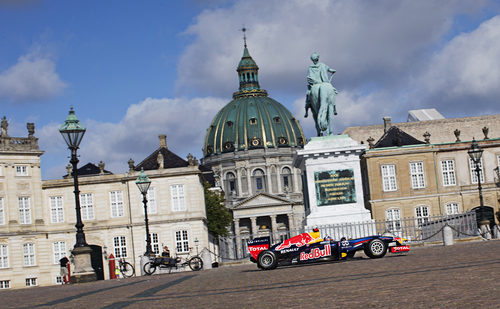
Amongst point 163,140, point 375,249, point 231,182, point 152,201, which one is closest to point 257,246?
point 375,249

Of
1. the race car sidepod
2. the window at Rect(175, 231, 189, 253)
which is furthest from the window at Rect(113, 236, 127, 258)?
the race car sidepod

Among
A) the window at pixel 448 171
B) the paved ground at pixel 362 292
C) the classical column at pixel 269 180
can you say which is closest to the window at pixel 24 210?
the window at pixel 448 171

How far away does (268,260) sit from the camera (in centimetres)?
2294

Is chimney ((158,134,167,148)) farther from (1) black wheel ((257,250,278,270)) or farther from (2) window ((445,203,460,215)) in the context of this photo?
(1) black wheel ((257,250,278,270))

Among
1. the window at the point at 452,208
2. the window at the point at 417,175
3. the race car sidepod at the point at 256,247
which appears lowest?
the race car sidepod at the point at 256,247

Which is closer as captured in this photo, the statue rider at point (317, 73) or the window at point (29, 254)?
the statue rider at point (317, 73)

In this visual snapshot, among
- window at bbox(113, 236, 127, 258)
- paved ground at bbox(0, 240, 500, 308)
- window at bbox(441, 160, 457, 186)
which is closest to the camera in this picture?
paved ground at bbox(0, 240, 500, 308)

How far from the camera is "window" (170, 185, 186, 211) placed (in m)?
69.1

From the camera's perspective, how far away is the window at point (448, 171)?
213ft

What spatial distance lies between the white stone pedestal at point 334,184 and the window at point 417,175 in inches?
1449

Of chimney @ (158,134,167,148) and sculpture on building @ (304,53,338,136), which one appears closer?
sculpture on building @ (304,53,338,136)

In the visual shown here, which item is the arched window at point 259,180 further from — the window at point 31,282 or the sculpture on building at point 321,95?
the sculpture on building at point 321,95

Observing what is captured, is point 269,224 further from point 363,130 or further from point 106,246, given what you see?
point 106,246

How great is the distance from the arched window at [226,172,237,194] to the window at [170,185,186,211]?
7990 cm
